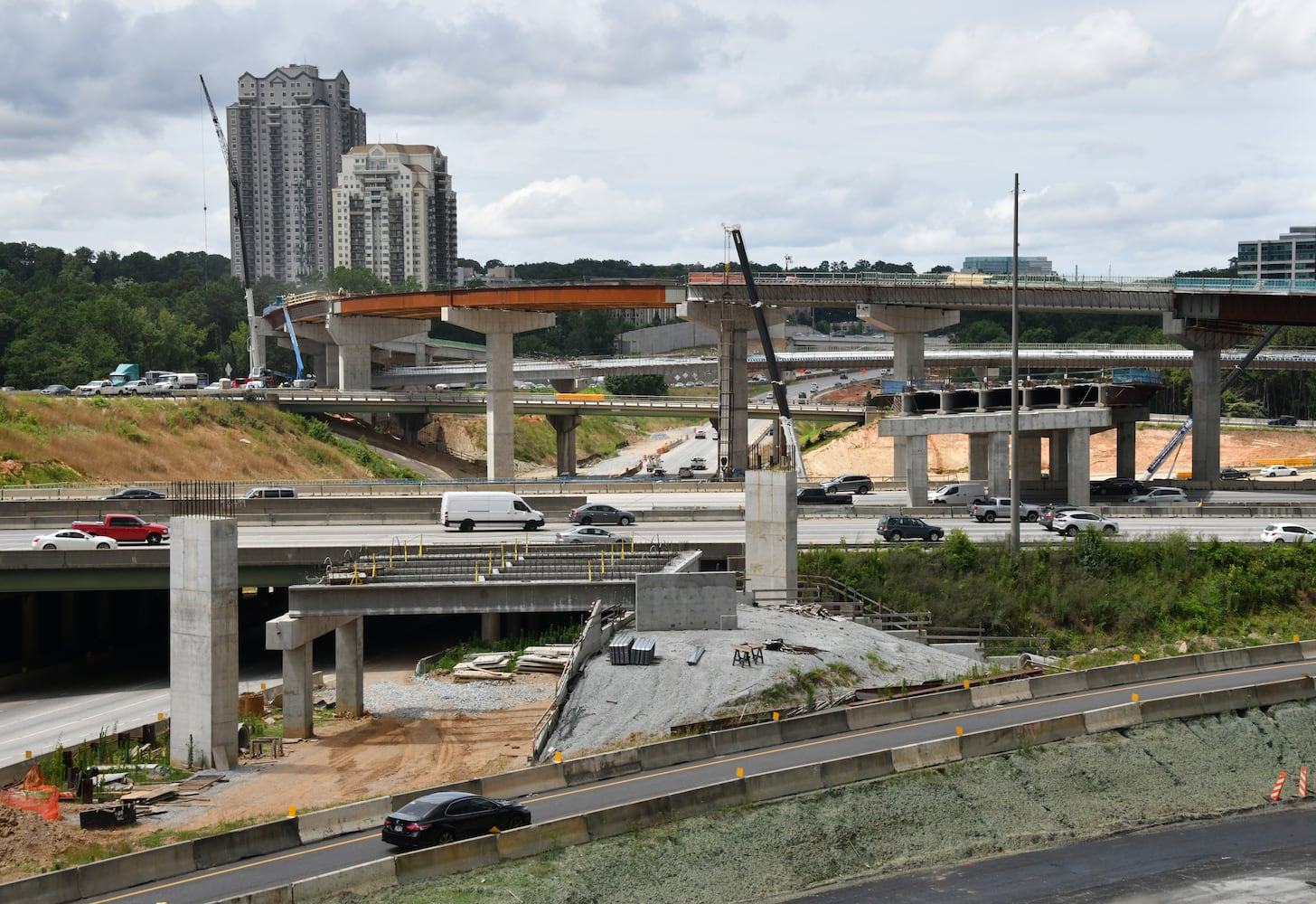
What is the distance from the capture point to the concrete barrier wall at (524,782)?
2956 centimetres

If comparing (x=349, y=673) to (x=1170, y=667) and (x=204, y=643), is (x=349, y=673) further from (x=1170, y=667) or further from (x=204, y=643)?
(x=1170, y=667)

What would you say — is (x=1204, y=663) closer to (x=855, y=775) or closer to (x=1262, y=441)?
(x=855, y=775)

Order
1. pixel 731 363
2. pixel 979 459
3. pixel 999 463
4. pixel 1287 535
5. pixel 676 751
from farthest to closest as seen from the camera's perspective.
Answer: pixel 731 363
pixel 979 459
pixel 999 463
pixel 1287 535
pixel 676 751

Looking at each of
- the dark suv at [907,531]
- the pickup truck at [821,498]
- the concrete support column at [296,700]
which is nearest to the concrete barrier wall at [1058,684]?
the dark suv at [907,531]

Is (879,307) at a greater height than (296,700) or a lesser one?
greater

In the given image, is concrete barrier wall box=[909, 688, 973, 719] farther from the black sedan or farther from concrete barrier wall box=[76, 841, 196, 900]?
concrete barrier wall box=[76, 841, 196, 900]

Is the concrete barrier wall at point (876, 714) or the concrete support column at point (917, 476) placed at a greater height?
the concrete support column at point (917, 476)

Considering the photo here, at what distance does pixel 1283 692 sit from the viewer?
3656 cm

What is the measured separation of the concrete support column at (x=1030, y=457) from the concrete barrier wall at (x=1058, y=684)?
142 ft

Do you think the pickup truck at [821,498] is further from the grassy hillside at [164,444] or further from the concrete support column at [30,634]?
the grassy hillside at [164,444]

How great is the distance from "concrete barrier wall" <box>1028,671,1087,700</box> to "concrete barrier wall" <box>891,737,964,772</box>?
19.3 feet

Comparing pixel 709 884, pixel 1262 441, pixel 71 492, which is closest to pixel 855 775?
pixel 709 884

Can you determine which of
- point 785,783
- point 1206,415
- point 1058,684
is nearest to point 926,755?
point 785,783

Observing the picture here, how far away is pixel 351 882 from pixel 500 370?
7656cm
